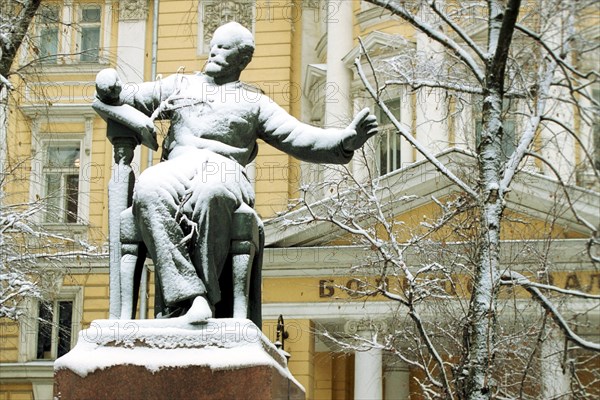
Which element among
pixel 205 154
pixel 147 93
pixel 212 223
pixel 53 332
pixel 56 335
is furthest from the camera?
pixel 53 332

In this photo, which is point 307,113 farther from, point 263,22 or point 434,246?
point 434,246

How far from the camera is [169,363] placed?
6.26 meters

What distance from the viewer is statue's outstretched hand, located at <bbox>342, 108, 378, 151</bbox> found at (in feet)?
23.1

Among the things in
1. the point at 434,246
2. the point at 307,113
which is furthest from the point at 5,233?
the point at 307,113

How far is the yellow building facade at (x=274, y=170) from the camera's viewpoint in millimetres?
22234

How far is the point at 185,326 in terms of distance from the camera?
6.38 meters

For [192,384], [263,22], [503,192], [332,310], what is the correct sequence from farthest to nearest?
1. [263,22]
2. [332,310]
3. [503,192]
4. [192,384]

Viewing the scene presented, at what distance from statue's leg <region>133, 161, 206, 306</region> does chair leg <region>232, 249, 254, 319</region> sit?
7.7 inches

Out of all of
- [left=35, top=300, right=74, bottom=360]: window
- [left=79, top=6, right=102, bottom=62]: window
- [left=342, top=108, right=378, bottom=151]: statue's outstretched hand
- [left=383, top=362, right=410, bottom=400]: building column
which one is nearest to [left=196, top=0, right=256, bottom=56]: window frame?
[left=79, top=6, right=102, bottom=62]: window

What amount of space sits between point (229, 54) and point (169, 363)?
196 centimetres

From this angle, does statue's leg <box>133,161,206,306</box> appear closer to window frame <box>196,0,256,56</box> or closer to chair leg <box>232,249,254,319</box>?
chair leg <box>232,249,254,319</box>

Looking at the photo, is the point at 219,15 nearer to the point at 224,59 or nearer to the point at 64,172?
the point at 64,172

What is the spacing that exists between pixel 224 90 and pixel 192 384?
1872mm

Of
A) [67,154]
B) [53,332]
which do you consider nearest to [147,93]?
[53,332]
